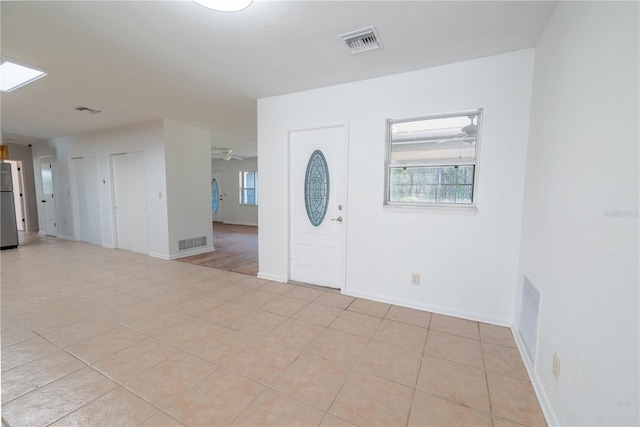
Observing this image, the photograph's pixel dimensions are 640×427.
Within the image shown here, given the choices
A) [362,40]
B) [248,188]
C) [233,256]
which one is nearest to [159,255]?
[233,256]

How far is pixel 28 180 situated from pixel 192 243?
21.4 ft

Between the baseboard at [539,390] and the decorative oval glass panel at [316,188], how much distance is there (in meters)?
2.30

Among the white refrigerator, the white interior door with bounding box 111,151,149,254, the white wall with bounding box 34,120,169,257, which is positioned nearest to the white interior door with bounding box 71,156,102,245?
the white wall with bounding box 34,120,169,257

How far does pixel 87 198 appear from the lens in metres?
6.14

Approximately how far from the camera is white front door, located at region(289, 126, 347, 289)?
327 centimetres

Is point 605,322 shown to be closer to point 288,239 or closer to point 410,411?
point 410,411

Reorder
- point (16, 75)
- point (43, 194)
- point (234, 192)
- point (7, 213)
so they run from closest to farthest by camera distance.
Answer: point (16, 75) < point (7, 213) < point (43, 194) < point (234, 192)

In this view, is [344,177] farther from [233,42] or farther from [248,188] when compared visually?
[248,188]

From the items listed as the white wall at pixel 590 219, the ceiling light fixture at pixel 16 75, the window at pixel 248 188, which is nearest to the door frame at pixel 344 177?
the white wall at pixel 590 219

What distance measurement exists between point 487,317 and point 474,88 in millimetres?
2219

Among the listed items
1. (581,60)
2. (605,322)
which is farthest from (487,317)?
(581,60)

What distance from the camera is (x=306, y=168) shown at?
348cm

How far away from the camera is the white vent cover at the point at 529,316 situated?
6.12 feet

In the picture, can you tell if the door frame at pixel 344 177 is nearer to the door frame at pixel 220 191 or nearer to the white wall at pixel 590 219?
the white wall at pixel 590 219
